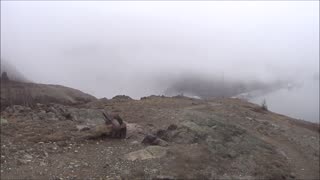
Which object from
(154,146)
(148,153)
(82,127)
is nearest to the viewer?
(148,153)

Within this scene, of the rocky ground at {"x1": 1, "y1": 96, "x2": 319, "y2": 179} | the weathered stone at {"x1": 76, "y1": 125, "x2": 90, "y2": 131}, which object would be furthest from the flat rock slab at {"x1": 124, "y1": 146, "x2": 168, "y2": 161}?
the weathered stone at {"x1": 76, "y1": 125, "x2": 90, "y2": 131}

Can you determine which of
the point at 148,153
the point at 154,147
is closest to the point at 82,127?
the point at 154,147

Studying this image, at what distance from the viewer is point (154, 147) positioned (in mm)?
27328

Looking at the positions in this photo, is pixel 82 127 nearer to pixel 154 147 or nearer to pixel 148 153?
pixel 154 147

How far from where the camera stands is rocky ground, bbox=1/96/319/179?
2409 cm

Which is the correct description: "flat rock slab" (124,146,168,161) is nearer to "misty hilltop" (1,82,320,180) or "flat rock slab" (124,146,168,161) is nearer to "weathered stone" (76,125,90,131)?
"misty hilltop" (1,82,320,180)

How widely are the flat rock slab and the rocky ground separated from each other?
3 centimetres

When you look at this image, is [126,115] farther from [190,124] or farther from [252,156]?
[252,156]

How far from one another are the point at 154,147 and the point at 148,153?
102 centimetres

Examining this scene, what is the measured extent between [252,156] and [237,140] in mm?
2169

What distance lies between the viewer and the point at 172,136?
29.9m

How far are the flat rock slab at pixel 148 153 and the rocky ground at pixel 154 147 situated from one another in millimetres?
30

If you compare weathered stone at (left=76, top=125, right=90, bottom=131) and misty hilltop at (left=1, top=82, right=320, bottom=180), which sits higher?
weathered stone at (left=76, top=125, right=90, bottom=131)

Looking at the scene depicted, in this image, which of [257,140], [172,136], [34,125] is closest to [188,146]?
[172,136]
